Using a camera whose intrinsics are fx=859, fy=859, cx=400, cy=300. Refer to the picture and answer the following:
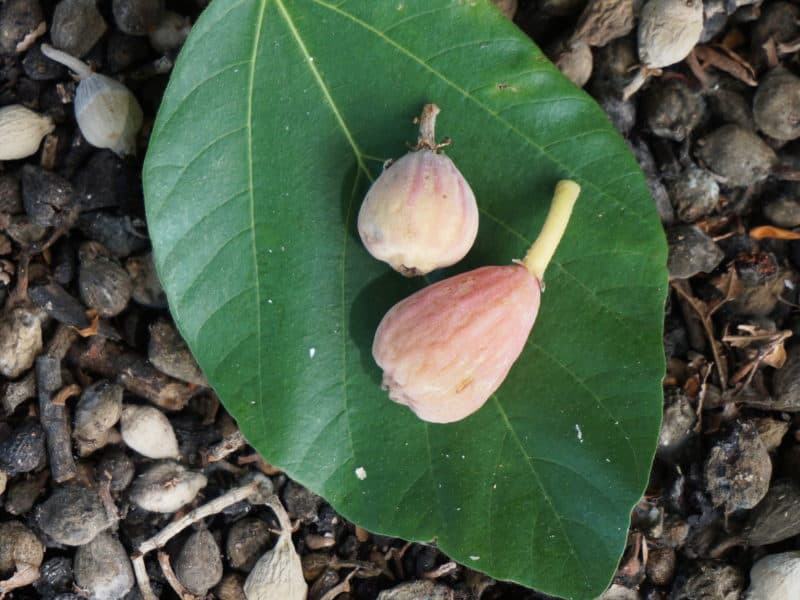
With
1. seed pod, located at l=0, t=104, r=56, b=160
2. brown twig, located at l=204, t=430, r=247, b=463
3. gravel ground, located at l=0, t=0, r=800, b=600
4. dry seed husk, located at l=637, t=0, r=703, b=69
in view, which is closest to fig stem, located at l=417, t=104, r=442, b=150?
gravel ground, located at l=0, t=0, r=800, b=600

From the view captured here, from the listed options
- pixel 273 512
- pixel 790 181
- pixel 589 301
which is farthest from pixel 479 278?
pixel 790 181

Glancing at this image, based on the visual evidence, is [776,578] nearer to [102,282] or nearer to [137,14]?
[102,282]

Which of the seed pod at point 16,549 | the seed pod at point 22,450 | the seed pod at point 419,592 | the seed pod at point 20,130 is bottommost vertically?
the seed pod at point 419,592

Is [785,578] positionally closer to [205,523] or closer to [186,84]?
[205,523]

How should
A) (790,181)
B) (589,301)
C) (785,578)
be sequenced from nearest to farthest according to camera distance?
1. (589,301)
2. (785,578)
3. (790,181)

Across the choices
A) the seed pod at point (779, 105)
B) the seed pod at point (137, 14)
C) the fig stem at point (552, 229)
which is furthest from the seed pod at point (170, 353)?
the seed pod at point (779, 105)

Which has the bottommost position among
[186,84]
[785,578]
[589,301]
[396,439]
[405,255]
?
[785,578]

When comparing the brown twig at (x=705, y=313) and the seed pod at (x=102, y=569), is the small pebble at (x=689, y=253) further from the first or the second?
the seed pod at (x=102, y=569)
